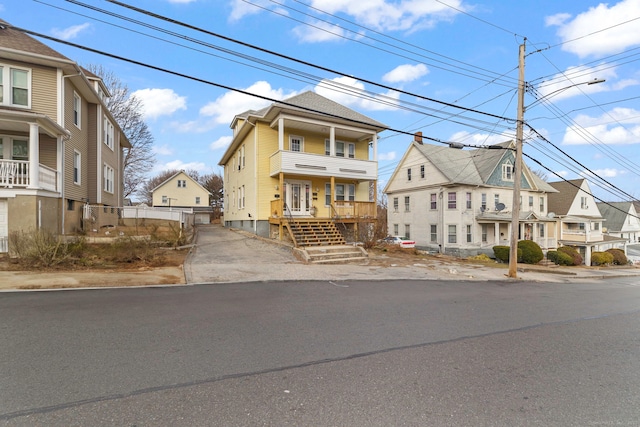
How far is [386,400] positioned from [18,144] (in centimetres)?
1828

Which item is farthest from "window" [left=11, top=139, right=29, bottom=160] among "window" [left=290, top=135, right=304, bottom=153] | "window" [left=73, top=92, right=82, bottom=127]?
"window" [left=290, top=135, right=304, bottom=153]

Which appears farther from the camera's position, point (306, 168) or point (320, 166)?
point (320, 166)

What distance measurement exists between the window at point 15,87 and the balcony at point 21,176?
2969 millimetres

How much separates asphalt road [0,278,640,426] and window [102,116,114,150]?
1592 centimetres

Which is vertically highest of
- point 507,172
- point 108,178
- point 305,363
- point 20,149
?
point 507,172

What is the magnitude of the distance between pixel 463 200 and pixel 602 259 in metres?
16.8

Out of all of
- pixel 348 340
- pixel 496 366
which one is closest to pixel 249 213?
pixel 348 340

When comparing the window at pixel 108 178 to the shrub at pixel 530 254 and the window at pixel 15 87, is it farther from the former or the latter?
the shrub at pixel 530 254

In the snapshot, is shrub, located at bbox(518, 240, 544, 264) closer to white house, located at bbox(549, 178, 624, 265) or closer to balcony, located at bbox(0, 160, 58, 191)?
white house, located at bbox(549, 178, 624, 265)

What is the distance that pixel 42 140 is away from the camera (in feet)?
46.8

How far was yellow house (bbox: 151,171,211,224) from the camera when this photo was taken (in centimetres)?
4731

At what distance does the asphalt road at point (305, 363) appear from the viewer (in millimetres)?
2939

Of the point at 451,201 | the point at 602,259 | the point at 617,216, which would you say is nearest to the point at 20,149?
the point at 451,201

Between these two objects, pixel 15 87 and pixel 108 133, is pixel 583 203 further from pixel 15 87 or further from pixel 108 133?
pixel 15 87
